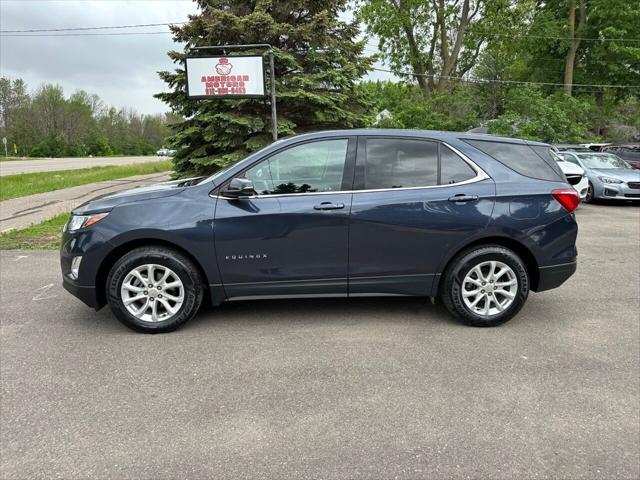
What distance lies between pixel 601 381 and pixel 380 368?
1509 mm

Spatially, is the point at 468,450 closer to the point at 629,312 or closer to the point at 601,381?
the point at 601,381

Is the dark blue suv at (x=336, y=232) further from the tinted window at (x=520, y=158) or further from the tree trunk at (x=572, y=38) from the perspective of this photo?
the tree trunk at (x=572, y=38)

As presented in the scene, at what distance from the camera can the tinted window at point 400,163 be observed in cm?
416

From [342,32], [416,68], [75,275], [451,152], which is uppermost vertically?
[416,68]

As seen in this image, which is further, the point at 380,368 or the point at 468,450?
the point at 380,368

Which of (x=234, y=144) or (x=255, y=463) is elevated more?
(x=234, y=144)

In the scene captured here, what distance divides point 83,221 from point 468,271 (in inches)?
131

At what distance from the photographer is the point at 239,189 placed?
3926 mm

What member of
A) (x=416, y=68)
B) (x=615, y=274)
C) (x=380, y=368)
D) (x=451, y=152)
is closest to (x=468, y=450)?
(x=380, y=368)

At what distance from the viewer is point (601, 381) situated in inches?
130

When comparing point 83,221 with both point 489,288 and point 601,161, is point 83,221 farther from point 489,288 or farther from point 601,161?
point 601,161

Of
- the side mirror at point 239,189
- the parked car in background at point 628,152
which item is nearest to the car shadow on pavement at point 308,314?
the side mirror at point 239,189

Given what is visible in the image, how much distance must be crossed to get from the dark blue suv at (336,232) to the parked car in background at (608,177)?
402 inches

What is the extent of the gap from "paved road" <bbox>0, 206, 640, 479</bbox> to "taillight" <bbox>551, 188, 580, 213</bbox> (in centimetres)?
107
